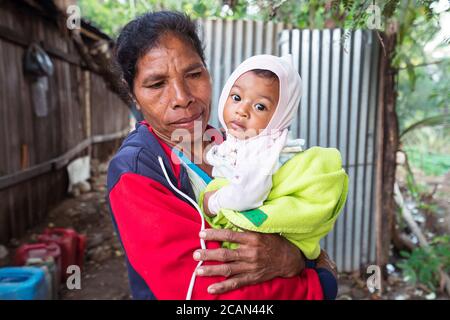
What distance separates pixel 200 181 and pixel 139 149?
0.27m

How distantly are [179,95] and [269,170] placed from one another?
0.45 meters

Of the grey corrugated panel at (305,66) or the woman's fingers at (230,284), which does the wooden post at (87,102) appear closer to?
the grey corrugated panel at (305,66)

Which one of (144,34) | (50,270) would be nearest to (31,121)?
(50,270)

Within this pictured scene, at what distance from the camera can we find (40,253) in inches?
170

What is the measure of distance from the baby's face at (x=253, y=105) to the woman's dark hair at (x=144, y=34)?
309 mm

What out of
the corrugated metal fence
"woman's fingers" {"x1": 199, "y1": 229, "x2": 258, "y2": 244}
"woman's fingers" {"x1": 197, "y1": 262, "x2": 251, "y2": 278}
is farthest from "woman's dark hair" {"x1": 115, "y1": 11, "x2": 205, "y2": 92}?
the corrugated metal fence

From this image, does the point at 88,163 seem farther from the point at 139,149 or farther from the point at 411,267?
the point at 139,149

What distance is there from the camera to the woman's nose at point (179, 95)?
59.1 inches

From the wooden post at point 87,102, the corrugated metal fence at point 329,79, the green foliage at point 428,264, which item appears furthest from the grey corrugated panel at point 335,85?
the wooden post at point 87,102

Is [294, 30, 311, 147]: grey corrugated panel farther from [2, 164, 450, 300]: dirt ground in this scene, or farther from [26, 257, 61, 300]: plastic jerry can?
[26, 257, 61, 300]: plastic jerry can

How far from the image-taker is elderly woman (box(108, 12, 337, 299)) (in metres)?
1.29

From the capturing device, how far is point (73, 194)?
7871mm

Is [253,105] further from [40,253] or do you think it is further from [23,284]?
[40,253]

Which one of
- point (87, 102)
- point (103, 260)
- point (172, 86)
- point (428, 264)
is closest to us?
point (172, 86)
